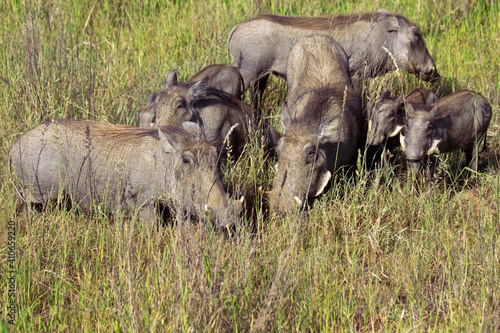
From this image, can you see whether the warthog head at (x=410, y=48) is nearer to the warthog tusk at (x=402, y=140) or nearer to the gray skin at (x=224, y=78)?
the gray skin at (x=224, y=78)

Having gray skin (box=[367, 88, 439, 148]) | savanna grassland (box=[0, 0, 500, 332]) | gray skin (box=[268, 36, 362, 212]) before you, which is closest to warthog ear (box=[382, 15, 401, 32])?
savanna grassland (box=[0, 0, 500, 332])

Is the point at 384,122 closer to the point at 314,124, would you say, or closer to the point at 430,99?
the point at 430,99

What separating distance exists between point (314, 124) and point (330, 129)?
104 mm

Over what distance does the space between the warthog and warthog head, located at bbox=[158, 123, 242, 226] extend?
81.9 inches

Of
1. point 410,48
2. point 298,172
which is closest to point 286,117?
point 298,172

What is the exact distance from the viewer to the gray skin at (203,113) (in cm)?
454

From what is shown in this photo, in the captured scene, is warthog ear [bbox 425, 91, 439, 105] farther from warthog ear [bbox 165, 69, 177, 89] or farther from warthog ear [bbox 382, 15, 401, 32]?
warthog ear [bbox 165, 69, 177, 89]

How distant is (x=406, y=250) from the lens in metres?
3.43

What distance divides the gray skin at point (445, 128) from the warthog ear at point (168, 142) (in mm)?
→ 1541

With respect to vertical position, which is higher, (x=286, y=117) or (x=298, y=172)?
(x=286, y=117)

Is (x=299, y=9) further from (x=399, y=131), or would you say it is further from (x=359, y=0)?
(x=399, y=131)

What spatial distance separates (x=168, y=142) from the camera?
359 centimetres

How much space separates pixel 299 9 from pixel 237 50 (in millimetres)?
1201

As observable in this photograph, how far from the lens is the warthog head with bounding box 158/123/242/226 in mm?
3305
